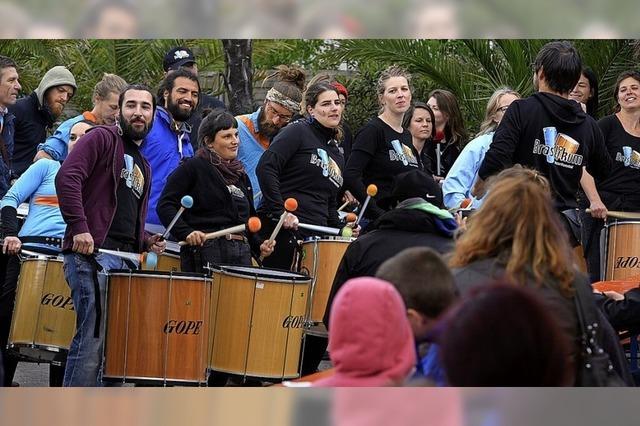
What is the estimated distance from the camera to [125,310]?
536cm

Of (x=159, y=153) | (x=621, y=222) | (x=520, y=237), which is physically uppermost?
(x=159, y=153)

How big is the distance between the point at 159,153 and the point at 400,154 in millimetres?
1231

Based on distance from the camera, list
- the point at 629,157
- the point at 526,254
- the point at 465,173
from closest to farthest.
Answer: the point at 526,254
the point at 465,173
the point at 629,157

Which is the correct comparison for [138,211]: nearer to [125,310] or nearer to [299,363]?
[125,310]

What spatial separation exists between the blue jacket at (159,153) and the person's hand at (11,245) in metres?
0.79

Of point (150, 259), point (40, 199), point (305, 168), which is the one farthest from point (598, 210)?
point (40, 199)

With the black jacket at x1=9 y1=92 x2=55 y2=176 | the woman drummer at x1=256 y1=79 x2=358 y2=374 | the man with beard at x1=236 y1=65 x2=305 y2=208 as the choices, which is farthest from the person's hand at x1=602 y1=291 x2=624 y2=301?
the black jacket at x1=9 y1=92 x2=55 y2=176

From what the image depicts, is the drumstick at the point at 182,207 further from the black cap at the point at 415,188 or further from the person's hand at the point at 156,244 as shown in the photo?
the black cap at the point at 415,188

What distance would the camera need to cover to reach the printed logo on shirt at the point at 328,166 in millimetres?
6699

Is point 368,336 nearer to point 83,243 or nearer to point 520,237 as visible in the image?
point 520,237

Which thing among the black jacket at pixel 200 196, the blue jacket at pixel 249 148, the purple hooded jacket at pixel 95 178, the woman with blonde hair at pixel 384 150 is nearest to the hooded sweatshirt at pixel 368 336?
the purple hooded jacket at pixel 95 178

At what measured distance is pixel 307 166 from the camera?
21.9ft

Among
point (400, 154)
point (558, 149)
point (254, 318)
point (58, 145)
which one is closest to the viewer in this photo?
point (558, 149)

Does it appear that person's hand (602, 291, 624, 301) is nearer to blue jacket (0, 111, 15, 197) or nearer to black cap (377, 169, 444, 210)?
black cap (377, 169, 444, 210)
